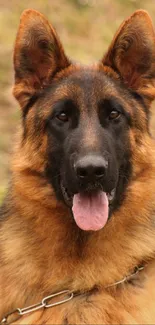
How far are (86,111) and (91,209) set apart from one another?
2.14 feet

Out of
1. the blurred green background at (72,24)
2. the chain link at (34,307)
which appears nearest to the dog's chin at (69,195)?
the chain link at (34,307)

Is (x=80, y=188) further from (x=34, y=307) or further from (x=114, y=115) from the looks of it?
(x=34, y=307)

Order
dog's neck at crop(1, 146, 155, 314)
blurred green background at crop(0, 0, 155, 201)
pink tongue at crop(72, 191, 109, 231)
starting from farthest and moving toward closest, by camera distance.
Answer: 1. blurred green background at crop(0, 0, 155, 201)
2. dog's neck at crop(1, 146, 155, 314)
3. pink tongue at crop(72, 191, 109, 231)

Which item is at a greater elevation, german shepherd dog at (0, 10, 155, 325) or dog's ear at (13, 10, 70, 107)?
dog's ear at (13, 10, 70, 107)

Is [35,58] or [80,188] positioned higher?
[35,58]

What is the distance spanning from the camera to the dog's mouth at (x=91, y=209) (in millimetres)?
3848

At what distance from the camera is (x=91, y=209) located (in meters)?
3.85

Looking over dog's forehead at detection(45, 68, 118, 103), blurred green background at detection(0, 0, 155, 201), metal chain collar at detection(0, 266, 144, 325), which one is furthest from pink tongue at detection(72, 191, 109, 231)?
blurred green background at detection(0, 0, 155, 201)

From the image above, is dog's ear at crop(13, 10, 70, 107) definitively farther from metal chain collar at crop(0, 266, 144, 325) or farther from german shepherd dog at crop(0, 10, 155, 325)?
metal chain collar at crop(0, 266, 144, 325)

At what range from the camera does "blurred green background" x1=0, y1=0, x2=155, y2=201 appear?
10.3 meters

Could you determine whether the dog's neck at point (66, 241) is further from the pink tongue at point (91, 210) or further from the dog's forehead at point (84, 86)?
the dog's forehead at point (84, 86)

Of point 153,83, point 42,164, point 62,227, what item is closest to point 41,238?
point 62,227

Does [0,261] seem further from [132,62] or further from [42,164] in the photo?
[132,62]

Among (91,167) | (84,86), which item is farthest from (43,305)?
(84,86)
